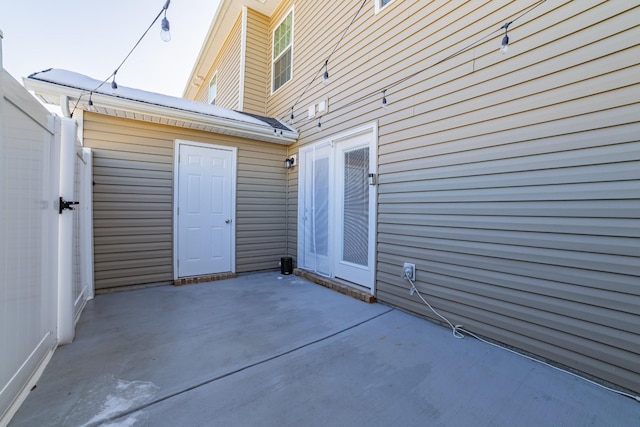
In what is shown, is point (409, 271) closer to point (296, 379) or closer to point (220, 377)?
point (296, 379)

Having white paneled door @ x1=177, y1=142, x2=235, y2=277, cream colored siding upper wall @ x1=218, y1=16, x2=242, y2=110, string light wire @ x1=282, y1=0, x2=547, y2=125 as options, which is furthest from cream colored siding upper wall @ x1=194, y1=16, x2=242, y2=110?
string light wire @ x1=282, y1=0, x2=547, y2=125

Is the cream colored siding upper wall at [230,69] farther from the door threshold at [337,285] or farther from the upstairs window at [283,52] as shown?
the door threshold at [337,285]

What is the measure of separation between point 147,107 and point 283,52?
10.5ft

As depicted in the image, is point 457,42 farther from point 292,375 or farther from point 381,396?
point 292,375

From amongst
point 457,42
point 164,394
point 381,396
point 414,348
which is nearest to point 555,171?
point 457,42

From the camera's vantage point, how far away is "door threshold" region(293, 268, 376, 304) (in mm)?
3459

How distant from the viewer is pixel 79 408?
1.58 metres

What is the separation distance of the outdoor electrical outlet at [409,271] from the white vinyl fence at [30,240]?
3.10 metres

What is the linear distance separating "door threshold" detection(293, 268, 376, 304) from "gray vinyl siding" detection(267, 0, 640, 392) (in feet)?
0.67

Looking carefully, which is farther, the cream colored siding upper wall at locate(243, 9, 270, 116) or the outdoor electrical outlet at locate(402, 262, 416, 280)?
the cream colored siding upper wall at locate(243, 9, 270, 116)

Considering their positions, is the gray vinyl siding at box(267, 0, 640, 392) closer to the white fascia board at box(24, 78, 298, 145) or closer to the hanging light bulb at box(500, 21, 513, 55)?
the hanging light bulb at box(500, 21, 513, 55)

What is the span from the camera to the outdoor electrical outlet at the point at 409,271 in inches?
118

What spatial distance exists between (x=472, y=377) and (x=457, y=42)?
115 inches

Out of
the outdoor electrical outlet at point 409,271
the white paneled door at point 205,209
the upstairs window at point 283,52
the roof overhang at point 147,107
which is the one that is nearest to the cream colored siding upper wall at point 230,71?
the upstairs window at point 283,52
